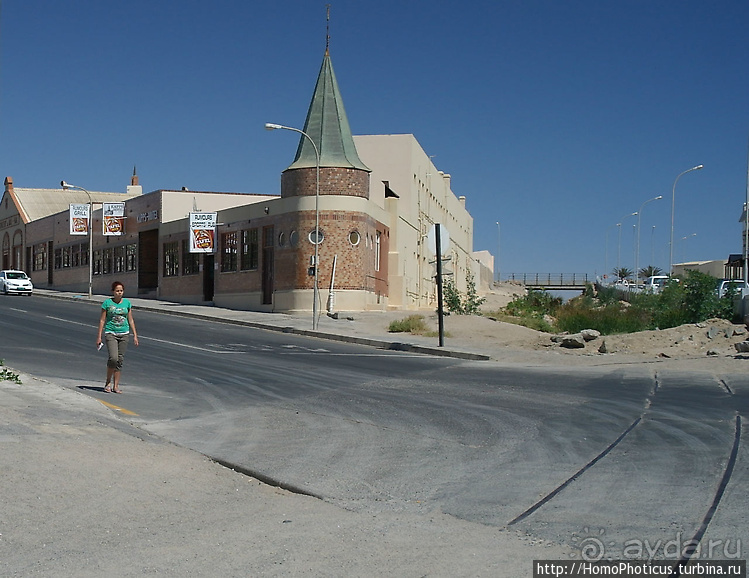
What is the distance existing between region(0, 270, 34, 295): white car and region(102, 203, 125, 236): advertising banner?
20.0ft

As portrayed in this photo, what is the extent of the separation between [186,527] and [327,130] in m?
35.9

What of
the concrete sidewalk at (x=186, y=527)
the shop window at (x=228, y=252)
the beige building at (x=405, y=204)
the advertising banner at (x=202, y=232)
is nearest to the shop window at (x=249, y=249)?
the shop window at (x=228, y=252)

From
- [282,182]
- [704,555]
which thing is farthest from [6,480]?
[282,182]

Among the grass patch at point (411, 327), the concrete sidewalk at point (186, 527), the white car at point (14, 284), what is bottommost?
the concrete sidewalk at point (186, 527)

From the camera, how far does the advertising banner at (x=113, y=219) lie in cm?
5769

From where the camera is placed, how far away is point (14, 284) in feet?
179

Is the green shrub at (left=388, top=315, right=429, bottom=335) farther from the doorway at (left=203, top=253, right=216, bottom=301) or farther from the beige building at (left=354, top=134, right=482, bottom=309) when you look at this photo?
the doorway at (left=203, top=253, right=216, bottom=301)

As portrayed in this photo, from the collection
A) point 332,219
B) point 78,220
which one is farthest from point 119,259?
point 332,219

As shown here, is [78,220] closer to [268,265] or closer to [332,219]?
[268,265]

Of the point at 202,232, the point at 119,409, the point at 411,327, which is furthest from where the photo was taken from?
the point at 202,232

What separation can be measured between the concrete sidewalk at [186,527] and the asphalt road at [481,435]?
0.43m

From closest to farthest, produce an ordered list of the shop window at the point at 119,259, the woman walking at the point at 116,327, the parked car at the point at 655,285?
the woman walking at the point at 116,327, the parked car at the point at 655,285, the shop window at the point at 119,259

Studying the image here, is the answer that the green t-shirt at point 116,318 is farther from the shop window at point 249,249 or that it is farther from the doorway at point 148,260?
the doorway at point 148,260

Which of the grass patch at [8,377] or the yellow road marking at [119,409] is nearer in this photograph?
the yellow road marking at [119,409]
